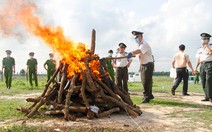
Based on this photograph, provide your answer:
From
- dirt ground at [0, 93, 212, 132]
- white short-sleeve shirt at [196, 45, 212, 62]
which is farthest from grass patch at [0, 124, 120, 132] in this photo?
white short-sleeve shirt at [196, 45, 212, 62]

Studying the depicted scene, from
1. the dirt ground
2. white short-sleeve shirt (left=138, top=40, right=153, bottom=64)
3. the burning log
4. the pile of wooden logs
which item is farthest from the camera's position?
white short-sleeve shirt (left=138, top=40, right=153, bottom=64)

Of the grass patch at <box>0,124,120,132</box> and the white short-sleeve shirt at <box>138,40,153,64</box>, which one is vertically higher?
the white short-sleeve shirt at <box>138,40,153,64</box>

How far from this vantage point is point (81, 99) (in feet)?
25.1

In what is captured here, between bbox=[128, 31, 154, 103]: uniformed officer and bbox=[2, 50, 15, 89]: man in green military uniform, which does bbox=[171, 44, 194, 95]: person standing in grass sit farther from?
bbox=[2, 50, 15, 89]: man in green military uniform

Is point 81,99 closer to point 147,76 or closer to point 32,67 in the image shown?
point 147,76

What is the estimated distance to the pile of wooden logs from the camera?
712 centimetres

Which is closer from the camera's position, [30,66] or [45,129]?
[45,129]

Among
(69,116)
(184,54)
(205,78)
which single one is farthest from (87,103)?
(184,54)

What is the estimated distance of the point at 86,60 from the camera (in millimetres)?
7859

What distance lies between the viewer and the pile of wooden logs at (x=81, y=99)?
281 inches

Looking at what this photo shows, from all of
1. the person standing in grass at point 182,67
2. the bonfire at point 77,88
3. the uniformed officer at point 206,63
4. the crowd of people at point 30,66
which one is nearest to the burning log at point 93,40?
the bonfire at point 77,88

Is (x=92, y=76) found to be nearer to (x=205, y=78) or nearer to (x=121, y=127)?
(x=121, y=127)

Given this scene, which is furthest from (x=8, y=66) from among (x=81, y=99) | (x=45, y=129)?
(x=45, y=129)

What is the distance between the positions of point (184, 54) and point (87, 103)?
8000 mm
